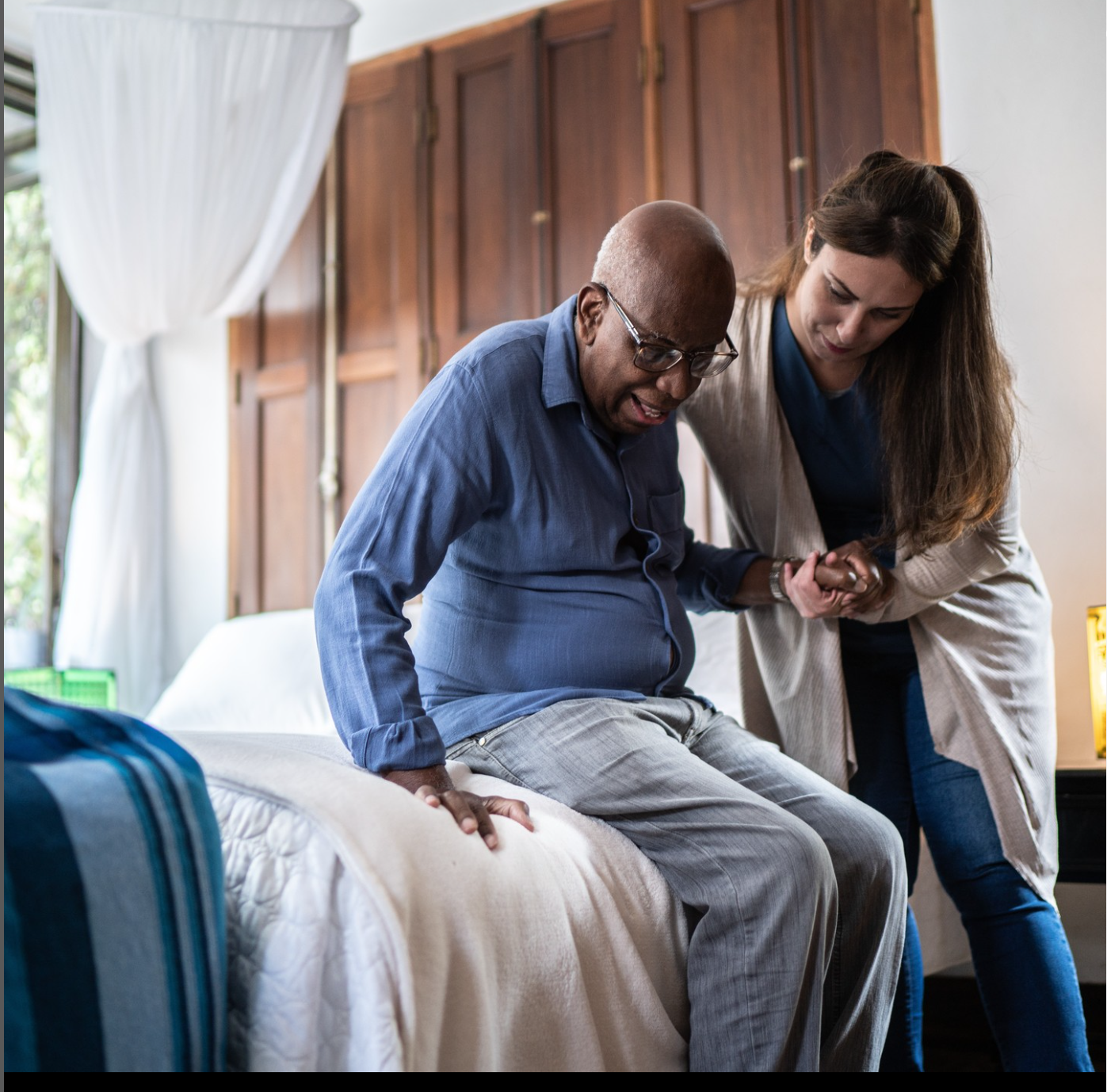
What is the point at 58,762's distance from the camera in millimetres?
758

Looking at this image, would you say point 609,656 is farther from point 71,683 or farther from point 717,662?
point 71,683

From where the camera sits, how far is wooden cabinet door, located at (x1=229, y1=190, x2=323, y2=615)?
130 inches

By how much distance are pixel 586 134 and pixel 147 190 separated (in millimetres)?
1154

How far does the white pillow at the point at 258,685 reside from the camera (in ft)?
8.29

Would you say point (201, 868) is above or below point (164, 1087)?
above

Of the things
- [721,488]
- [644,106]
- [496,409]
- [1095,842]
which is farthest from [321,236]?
[1095,842]

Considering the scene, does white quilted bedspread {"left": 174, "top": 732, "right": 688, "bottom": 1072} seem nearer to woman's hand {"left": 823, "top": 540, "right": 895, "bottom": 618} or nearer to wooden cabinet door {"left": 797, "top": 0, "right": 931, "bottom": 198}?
woman's hand {"left": 823, "top": 540, "right": 895, "bottom": 618}

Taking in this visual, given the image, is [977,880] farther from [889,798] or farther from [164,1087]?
[164,1087]

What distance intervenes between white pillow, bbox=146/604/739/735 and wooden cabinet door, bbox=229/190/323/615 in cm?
48

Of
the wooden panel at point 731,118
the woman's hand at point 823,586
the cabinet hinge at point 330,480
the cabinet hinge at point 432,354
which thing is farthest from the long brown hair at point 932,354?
the cabinet hinge at point 330,480

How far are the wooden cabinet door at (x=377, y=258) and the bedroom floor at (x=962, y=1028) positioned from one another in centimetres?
195

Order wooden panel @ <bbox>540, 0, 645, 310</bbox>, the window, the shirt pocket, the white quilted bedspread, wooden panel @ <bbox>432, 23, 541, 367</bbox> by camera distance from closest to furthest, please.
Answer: the white quilted bedspread
the shirt pocket
wooden panel @ <bbox>540, 0, 645, 310</bbox>
wooden panel @ <bbox>432, 23, 541, 367</bbox>
the window

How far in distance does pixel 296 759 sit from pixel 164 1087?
0.29m

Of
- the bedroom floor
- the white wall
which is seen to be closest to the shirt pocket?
the white wall
